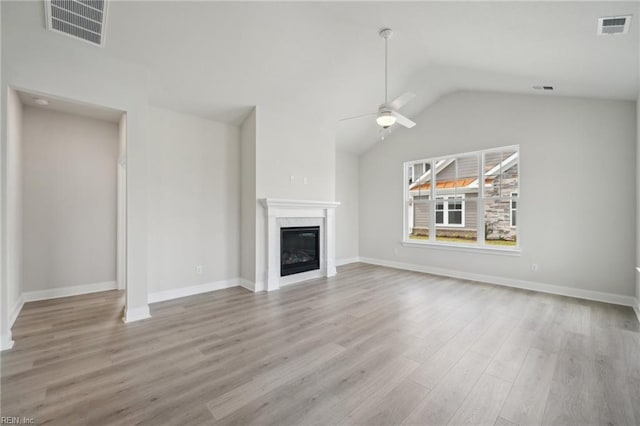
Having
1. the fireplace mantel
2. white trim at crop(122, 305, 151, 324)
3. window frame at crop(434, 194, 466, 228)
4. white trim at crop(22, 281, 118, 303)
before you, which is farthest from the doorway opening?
window frame at crop(434, 194, 466, 228)

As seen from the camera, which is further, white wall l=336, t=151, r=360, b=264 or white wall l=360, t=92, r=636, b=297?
white wall l=336, t=151, r=360, b=264

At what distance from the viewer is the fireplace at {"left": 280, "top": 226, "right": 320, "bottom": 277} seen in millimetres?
4898

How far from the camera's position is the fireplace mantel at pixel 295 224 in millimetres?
4559

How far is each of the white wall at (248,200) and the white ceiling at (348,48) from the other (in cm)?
33

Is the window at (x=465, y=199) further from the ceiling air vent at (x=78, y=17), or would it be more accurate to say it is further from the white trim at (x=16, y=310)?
the white trim at (x=16, y=310)

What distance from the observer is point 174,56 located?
3338 mm

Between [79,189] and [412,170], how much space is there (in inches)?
247

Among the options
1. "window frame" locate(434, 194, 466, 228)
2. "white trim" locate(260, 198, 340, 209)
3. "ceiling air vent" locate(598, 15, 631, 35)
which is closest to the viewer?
"ceiling air vent" locate(598, 15, 631, 35)

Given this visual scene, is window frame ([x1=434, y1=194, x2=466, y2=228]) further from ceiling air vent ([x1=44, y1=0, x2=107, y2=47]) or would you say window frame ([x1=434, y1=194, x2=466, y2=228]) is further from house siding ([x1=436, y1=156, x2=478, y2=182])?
ceiling air vent ([x1=44, y1=0, x2=107, y2=47])

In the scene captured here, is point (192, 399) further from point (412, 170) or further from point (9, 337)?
point (412, 170)

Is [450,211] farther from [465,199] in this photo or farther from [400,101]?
[400,101]

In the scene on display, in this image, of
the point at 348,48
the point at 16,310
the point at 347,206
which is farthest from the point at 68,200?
the point at 347,206

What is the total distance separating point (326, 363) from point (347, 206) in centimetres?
496

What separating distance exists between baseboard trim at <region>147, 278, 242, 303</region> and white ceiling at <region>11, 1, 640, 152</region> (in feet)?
8.99
